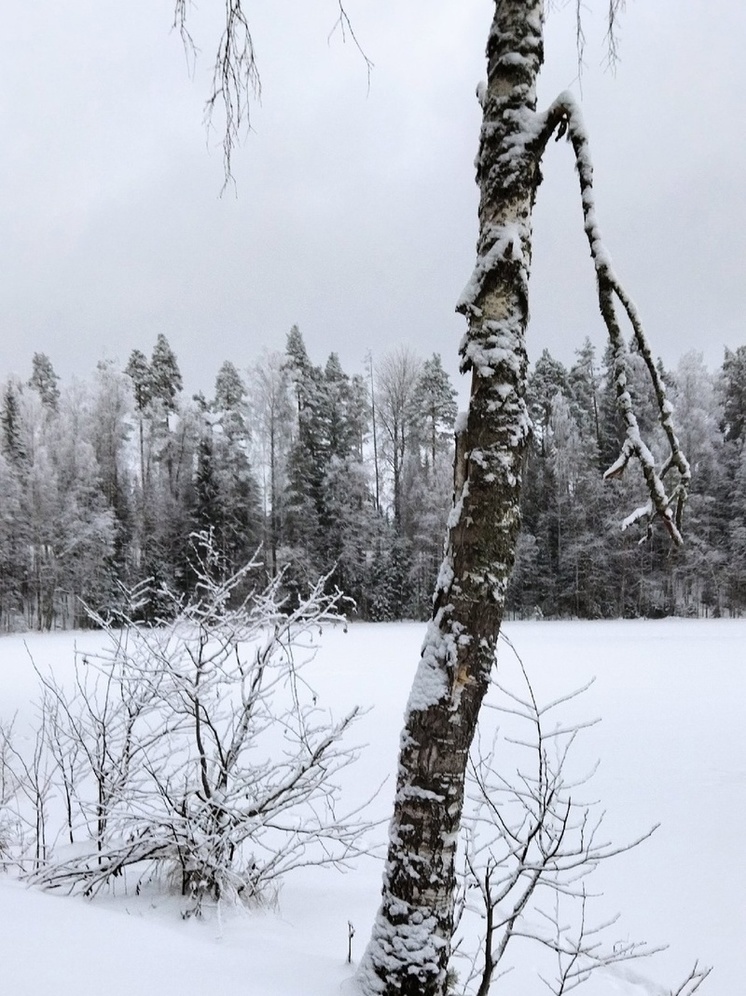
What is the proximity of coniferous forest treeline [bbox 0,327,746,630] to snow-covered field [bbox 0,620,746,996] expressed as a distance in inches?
704

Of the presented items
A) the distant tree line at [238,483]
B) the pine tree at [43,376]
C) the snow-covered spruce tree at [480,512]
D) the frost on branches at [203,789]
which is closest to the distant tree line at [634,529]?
the distant tree line at [238,483]

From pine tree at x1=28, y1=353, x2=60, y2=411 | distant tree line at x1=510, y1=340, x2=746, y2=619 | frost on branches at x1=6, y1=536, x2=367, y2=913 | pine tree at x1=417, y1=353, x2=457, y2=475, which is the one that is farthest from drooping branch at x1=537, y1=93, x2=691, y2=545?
pine tree at x1=28, y1=353, x2=60, y2=411

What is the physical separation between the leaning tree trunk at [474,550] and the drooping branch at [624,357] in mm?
153

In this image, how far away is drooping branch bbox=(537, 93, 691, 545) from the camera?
1.90 meters

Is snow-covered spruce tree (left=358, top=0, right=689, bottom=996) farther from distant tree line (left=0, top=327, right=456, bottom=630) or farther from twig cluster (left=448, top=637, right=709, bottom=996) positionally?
distant tree line (left=0, top=327, right=456, bottom=630)

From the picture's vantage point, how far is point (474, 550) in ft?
7.07

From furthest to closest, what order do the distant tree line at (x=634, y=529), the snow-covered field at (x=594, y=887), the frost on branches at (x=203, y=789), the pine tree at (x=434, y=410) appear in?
the pine tree at (x=434, y=410) < the distant tree line at (x=634, y=529) < the frost on branches at (x=203, y=789) < the snow-covered field at (x=594, y=887)

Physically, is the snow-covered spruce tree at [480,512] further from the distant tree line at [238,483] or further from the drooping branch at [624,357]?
the distant tree line at [238,483]

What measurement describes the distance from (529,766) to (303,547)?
967 inches

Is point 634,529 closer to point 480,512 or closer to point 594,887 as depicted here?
point 594,887

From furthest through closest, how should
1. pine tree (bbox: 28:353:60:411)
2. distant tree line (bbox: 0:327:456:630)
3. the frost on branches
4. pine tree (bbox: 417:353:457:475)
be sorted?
1. pine tree (bbox: 28:353:60:411)
2. pine tree (bbox: 417:353:457:475)
3. distant tree line (bbox: 0:327:456:630)
4. the frost on branches

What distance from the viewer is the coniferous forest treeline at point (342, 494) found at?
29594mm

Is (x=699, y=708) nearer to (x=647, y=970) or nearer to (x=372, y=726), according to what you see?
(x=372, y=726)

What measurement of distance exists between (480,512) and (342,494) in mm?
29594
